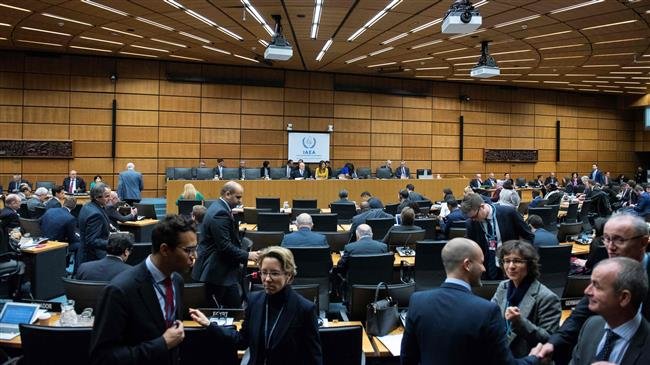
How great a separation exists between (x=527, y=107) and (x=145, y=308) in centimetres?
2200

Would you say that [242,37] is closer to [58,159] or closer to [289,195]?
[289,195]

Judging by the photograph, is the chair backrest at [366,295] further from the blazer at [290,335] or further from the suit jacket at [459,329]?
the suit jacket at [459,329]

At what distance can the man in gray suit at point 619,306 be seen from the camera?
201cm

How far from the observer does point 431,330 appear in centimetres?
226

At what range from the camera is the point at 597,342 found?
213 centimetres

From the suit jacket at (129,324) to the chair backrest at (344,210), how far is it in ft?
25.5

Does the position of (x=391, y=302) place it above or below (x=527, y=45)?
below

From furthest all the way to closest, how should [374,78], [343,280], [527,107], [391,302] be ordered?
[527,107], [374,78], [343,280], [391,302]

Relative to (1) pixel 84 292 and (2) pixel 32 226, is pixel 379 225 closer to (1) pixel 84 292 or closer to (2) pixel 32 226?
(1) pixel 84 292

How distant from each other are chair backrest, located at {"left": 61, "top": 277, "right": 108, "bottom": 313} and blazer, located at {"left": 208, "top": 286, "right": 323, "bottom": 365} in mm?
1634

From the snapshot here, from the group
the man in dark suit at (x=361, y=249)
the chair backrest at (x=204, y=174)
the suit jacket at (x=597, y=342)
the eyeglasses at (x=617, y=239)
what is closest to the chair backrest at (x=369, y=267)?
the man in dark suit at (x=361, y=249)

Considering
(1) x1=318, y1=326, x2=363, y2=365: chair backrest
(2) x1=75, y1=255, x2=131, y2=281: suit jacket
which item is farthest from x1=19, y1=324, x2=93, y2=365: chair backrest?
(2) x1=75, y1=255, x2=131, y2=281: suit jacket

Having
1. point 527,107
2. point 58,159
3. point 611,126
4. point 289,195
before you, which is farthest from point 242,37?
point 611,126

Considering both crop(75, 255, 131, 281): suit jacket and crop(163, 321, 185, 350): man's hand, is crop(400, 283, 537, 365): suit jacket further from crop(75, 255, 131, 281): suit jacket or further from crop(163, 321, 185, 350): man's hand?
crop(75, 255, 131, 281): suit jacket
